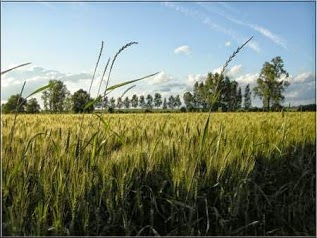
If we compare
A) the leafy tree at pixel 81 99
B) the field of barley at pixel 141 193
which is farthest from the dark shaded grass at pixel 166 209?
the leafy tree at pixel 81 99

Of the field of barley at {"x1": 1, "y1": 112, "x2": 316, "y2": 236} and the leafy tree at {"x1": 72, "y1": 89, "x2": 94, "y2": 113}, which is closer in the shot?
the field of barley at {"x1": 1, "y1": 112, "x2": 316, "y2": 236}

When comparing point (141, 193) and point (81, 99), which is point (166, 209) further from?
point (81, 99)

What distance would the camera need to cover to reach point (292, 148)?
2.62m

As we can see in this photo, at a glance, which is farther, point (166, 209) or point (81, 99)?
point (81, 99)

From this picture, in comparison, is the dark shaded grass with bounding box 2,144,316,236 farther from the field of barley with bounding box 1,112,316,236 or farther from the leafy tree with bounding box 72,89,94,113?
the leafy tree with bounding box 72,89,94,113

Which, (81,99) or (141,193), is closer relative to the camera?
(141,193)

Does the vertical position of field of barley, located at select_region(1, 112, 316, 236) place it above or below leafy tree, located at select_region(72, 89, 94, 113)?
below

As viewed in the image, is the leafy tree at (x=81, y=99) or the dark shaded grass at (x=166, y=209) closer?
the dark shaded grass at (x=166, y=209)

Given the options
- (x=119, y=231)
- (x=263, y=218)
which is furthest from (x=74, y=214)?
(x=263, y=218)

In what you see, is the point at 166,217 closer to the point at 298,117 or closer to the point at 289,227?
the point at 289,227

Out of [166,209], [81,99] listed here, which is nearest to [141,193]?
[166,209]

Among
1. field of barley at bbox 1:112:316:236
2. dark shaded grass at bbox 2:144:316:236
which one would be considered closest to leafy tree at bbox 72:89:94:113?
field of barley at bbox 1:112:316:236

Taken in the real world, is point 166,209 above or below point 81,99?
below

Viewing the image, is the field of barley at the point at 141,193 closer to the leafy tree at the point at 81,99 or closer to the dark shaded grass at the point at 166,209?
the dark shaded grass at the point at 166,209
